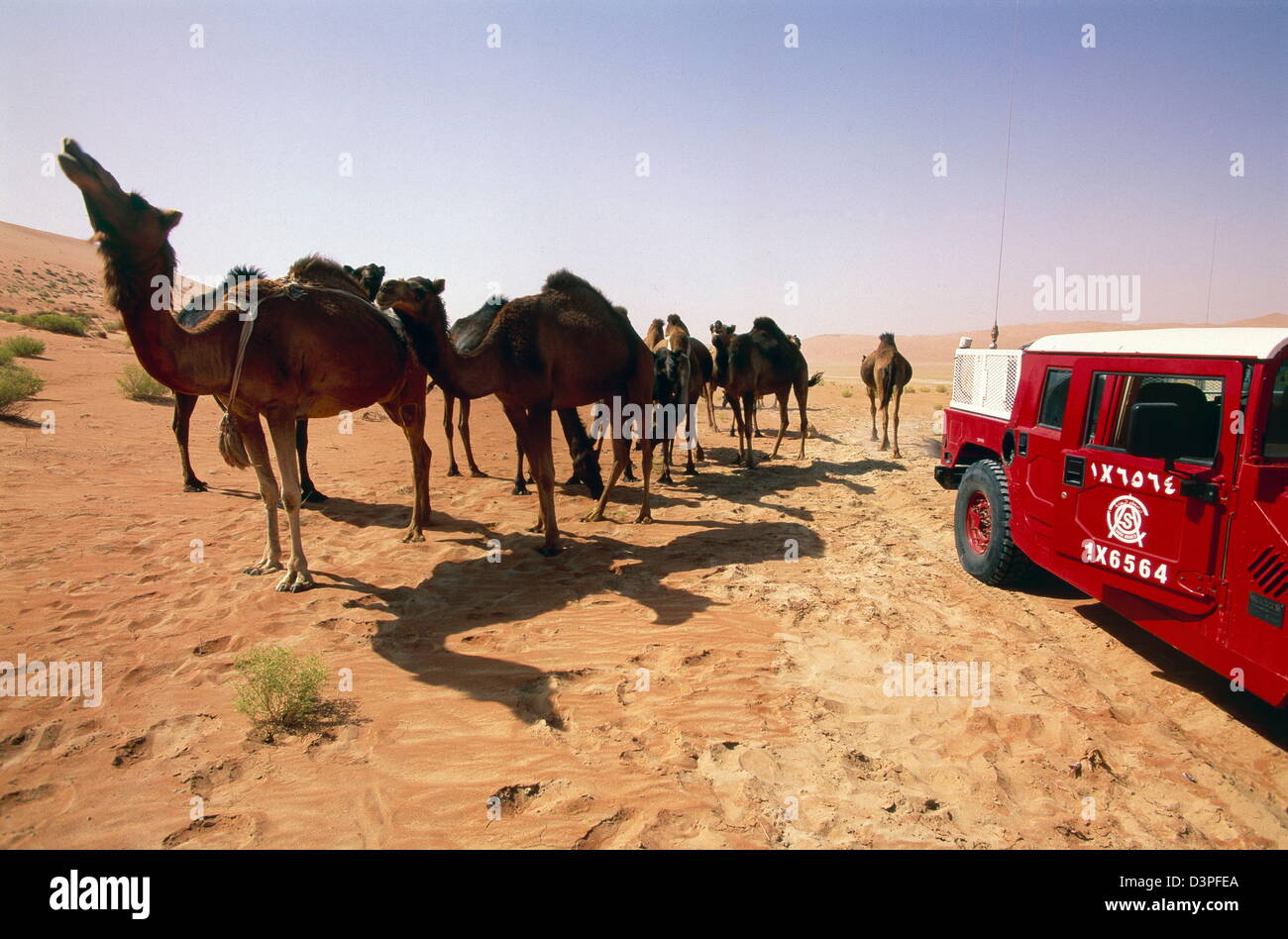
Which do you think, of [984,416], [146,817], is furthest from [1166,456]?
[146,817]

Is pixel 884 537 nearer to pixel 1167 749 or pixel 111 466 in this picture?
pixel 1167 749

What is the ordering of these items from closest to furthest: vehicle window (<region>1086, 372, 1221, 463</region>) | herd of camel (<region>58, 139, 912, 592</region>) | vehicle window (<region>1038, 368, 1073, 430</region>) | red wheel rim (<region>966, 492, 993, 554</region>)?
vehicle window (<region>1086, 372, 1221, 463</region>), herd of camel (<region>58, 139, 912, 592</region>), vehicle window (<region>1038, 368, 1073, 430</region>), red wheel rim (<region>966, 492, 993, 554</region>)

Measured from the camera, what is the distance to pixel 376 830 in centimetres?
288

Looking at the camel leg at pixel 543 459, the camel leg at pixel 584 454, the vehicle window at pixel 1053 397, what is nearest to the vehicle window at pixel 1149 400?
the vehicle window at pixel 1053 397

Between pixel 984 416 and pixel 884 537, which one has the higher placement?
pixel 984 416

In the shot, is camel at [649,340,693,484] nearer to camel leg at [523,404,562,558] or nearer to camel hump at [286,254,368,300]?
camel leg at [523,404,562,558]

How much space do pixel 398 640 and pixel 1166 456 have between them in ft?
17.6

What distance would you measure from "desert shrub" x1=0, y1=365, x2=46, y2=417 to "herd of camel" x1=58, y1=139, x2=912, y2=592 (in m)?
5.82

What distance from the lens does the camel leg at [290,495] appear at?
5570 millimetres

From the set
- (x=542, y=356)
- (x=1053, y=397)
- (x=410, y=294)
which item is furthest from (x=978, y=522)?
(x=410, y=294)

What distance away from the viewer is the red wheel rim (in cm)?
653

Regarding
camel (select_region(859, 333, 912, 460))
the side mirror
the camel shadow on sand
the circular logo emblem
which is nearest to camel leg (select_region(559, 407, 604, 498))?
the camel shadow on sand

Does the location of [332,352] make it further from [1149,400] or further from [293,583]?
[1149,400]
